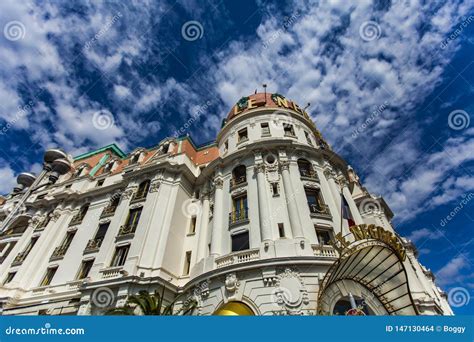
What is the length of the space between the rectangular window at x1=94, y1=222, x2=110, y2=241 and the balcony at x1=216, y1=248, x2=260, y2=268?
12723 mm

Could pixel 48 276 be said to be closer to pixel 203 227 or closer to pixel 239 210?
pixel 203 227

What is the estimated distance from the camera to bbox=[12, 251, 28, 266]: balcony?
2438cm

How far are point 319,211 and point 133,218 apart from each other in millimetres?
15781

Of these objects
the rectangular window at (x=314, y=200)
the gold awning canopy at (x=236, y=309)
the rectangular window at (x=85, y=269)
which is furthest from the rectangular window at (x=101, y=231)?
the rectangular window at (x=314, y=200)

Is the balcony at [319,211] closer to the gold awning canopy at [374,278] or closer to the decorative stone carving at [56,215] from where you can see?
the gold awning canopy at [374,278]

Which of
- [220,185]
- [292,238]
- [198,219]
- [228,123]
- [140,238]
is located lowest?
[292,238]

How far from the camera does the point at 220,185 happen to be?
22.3m

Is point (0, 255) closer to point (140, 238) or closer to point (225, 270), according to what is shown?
point (140, 238)

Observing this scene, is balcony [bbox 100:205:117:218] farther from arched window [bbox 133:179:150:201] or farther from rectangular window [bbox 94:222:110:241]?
arched window [bbox 133:179:150:201]

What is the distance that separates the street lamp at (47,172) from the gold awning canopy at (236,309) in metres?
15.8

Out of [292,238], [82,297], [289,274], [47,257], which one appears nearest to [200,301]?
[289,274]

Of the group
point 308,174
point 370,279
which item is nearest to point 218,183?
point 308,174

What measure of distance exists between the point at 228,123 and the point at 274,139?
707 centimetres

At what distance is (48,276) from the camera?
22547 mm
